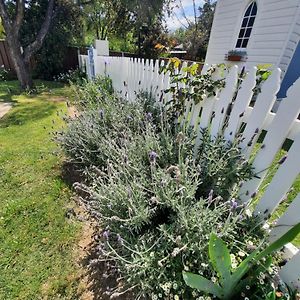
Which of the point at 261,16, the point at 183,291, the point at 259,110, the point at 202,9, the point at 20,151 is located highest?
the point at 202,9

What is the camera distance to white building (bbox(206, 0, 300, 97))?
5.06 m

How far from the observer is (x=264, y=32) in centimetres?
570

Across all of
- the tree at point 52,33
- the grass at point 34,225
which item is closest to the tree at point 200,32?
the tree at point 52,33

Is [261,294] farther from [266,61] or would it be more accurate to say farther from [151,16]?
[151,16]

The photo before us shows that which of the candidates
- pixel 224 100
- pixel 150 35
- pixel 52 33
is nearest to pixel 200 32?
pixel 150 35

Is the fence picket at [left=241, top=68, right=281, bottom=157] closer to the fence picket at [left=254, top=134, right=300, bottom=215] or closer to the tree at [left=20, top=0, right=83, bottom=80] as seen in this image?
the fence picket at [left=254, top=134, right=300, bottom=215]

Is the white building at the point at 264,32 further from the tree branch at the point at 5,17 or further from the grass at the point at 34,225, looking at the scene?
the tree branch at the point at 5,17

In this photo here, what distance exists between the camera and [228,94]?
72.6 inches

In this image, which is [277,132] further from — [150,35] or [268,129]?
[150,35]

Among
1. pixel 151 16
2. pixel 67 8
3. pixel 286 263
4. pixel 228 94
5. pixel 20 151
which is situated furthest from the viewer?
pixel 151 16

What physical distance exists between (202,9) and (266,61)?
2008cm

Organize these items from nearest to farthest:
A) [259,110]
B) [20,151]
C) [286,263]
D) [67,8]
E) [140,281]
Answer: [140,281]
[286,263]
[259,110]
[20,151]
[67,8]

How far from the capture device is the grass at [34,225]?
1.60 meters

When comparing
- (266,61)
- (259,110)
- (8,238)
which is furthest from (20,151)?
(266,61)
